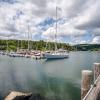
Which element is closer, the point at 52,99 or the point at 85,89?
the point at 85,89

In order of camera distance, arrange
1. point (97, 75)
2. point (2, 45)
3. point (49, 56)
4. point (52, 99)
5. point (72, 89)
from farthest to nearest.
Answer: point (2, 45) → point (49, 56) → point (72, 89) → point (52, 99) → point (97, 75)

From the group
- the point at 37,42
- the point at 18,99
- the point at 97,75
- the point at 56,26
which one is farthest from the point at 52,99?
the point at 37,42

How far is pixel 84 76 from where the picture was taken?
13.2m

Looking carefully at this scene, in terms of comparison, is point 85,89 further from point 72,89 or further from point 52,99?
point 72,89

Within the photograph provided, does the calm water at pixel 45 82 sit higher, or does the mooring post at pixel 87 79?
the mooring post at pixel 87 79

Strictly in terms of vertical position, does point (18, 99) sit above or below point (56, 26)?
below

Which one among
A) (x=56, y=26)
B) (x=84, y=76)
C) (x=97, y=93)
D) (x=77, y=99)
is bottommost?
(x=77, y=99)

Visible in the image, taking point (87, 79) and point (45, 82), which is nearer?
point (87, 79)

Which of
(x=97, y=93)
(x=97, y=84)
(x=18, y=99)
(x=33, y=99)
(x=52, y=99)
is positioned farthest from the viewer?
(x=52, y=99)

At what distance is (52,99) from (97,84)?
9787 mm

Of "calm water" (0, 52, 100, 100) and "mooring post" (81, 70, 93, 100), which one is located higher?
"mooring post" (81, 70, 93, 100)

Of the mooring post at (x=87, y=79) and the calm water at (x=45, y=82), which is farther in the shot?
the calm water at (x=45, y=82)

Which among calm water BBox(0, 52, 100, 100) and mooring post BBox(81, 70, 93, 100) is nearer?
mooring post BBox(81, 70, 93, 100)

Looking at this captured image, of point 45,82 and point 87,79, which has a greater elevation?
point 87,79
